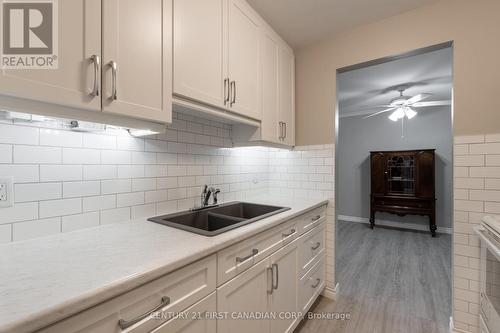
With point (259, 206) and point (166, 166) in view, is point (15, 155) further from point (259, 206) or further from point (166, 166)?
point (259, 206)

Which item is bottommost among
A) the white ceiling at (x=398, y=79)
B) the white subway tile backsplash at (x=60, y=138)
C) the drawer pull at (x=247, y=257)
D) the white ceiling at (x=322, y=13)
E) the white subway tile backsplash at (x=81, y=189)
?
the drawer pull at (x=247, y=257)

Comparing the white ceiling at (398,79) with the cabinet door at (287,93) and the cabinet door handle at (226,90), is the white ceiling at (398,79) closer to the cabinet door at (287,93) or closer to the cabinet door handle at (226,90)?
the cabinet door at (287,93)

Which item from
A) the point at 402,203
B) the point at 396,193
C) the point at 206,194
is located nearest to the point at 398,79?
the point at 396,193

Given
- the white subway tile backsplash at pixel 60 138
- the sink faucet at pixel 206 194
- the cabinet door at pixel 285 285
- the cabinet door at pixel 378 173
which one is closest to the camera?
the white subway tile backsplash at pixel 60 138

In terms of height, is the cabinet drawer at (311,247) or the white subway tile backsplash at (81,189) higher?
the white subway tile backsplash at (81,189)

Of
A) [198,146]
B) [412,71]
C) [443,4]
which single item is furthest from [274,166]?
[412,71]

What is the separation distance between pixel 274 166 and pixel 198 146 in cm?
107

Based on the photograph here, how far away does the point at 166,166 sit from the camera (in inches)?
58.1

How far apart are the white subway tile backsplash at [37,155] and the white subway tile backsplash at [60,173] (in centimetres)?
3

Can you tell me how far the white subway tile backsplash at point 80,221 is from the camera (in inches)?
40.4

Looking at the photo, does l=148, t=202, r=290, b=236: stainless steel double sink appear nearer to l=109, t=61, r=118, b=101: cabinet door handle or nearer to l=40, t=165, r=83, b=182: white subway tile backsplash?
l=40, t=165, r=83, b=182: white subway tile backsplash

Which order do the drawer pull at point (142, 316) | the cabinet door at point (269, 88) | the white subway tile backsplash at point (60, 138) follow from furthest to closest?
the cabinet door at point (269, 88), the white subway tile backsplash at point (60, 138), the drawer pull at point (142, 316)

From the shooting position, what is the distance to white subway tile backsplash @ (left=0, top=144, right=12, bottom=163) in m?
0.87

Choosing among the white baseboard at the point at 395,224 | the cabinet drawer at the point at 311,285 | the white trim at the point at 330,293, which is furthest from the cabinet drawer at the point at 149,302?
the white baseboard at the point at 395,224
